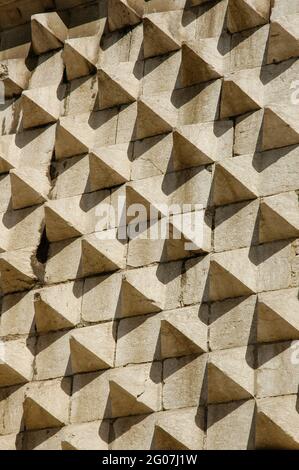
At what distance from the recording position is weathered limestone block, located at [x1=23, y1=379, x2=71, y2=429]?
11461mm

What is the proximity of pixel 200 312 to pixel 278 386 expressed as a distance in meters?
0.91

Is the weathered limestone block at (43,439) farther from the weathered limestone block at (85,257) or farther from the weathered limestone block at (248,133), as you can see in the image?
the weathered limestone block at (248,133)

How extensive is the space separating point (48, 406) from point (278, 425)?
189cm

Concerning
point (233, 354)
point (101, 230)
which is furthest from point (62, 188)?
point (233, 354)

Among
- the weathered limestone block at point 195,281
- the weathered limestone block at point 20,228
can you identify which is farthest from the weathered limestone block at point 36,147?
the weathered limestone block at point 195,281

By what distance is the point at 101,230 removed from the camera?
12.1 metres

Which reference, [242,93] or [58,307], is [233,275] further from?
[242,93]

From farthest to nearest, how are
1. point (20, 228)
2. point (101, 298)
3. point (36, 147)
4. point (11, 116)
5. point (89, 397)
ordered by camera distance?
1. point (11, 116)
2. point (36, 147)
3. point (20, 228)
4. point (101, 298)
5. point (89, 397)

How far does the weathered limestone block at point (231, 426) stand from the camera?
10.7m

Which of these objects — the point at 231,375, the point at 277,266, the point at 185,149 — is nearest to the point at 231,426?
the point at 231,375

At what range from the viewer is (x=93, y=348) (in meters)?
11.5

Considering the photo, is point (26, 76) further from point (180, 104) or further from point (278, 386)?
point (278, 386)

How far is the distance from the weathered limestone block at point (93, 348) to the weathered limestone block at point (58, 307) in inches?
9.0

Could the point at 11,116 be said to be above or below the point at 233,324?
above
